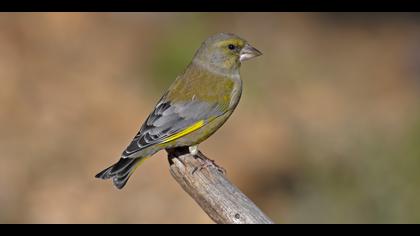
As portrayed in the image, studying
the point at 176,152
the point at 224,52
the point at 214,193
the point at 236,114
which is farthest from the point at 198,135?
the point at 236,114

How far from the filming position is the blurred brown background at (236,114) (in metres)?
7.74

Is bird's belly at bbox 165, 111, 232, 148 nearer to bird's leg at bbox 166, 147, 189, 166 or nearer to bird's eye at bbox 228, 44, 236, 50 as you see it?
bird's leg at bbox 166, 147, 189, 166

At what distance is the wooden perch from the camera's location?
4.09 m

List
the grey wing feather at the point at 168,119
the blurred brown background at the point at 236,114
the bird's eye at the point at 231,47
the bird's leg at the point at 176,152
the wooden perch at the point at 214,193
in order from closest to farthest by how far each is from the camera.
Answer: the wooden perch at the point at 214,193, the grey wing feather at the point at 168,119, the bird's leg at the point at 176,152, the bird's eye at the point at 231,47, the blurred brown background at the point at 236,114

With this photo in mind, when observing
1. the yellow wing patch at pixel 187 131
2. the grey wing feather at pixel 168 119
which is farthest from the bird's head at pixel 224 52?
the yellow wing patch at pixel 187 131

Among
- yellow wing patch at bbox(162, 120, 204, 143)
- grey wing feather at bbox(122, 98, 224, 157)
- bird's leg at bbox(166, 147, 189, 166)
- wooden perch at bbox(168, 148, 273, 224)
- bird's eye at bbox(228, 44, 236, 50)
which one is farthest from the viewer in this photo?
bird's eye at bbox(228, 44, 236, 50)

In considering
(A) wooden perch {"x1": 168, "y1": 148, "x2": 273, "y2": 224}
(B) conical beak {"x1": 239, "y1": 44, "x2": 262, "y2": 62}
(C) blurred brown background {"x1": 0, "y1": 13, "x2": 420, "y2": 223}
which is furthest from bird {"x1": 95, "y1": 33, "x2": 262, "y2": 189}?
(C) blurred brown background {"x1": 0, "y1": 13, "x2": 420, "y2": 223}

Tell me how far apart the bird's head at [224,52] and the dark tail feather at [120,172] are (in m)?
0.99

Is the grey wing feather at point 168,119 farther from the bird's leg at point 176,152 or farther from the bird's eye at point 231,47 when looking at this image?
the bird's eye at point 231,47

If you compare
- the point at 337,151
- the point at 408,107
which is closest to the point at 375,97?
the point at 408,107

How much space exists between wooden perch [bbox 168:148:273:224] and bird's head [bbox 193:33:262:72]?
791mm

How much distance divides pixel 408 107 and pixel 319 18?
→ 2.30 metres

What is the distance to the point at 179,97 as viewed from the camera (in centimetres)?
559

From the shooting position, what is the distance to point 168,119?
542 centimetres
